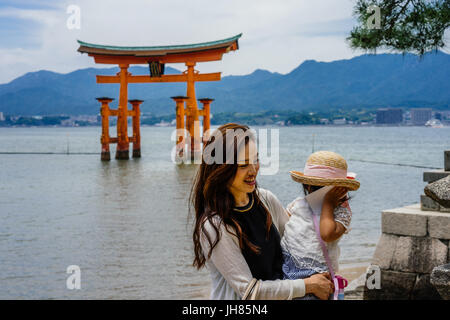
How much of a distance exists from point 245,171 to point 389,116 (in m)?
122

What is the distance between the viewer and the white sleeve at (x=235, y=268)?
5.34 feet

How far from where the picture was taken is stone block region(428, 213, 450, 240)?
408 cm

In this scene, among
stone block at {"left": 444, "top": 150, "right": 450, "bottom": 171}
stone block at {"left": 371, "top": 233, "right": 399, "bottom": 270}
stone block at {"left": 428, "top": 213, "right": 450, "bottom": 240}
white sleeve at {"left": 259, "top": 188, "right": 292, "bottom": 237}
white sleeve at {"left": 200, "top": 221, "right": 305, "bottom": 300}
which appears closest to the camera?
white sleeve at {"left": 200, "top": 221, "right": 305, "bottom": 300}

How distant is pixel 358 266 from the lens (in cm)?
713

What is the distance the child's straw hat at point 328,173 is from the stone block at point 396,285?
9.22ft

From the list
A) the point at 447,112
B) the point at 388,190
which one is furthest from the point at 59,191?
the point at 447,112

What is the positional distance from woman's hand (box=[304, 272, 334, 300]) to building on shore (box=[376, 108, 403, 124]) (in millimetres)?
119819

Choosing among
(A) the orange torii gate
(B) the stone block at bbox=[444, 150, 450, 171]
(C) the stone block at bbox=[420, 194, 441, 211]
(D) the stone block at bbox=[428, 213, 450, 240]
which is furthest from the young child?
(A) the orange torii gate

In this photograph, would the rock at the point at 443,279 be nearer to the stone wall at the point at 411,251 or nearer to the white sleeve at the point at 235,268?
the white sleeve at the point at 235,268

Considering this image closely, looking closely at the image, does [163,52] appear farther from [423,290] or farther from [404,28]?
[423,290]

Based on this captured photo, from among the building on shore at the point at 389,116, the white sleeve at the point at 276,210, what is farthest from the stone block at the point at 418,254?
the building on shore at the point at 389,116

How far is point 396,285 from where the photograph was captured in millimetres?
4309

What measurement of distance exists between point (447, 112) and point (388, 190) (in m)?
107

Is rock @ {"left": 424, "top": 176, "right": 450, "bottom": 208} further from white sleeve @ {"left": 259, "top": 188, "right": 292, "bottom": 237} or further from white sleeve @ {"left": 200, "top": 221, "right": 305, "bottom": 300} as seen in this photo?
white sleeve @ {"left": 200, "top": 221, "right": 305, "bottom": 300}
